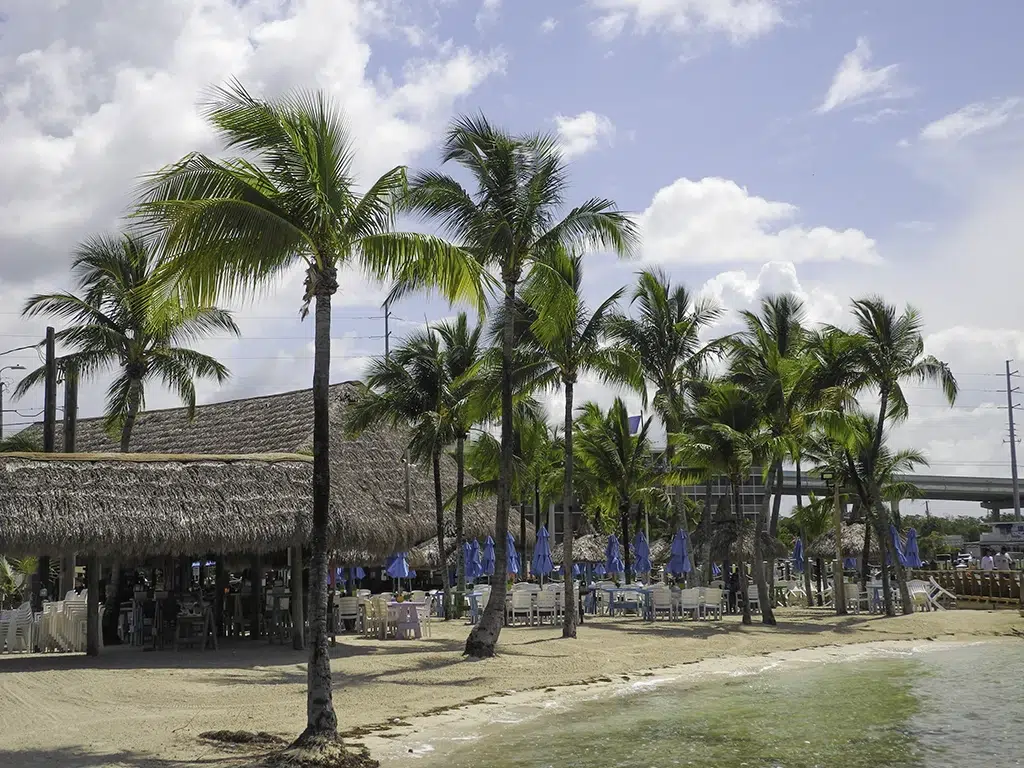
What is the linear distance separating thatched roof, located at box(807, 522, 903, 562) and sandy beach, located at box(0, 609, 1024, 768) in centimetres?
1032

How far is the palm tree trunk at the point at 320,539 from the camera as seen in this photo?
8922 mm

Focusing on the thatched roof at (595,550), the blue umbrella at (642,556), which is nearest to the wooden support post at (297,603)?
the blue umbrella at (642,556)

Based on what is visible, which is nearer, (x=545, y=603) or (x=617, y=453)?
(x=545, y=603)

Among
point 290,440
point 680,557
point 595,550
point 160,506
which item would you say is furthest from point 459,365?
point 595,550

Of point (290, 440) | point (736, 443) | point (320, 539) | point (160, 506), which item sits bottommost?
point (320, 539)

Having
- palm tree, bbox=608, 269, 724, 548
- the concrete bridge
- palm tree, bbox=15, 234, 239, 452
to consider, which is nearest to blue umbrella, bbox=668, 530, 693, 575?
palm tree, bbox=608, 269, 724, 548

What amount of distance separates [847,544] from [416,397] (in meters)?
17.3

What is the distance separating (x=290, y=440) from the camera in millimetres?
26469

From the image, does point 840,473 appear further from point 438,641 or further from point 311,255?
point 311,255

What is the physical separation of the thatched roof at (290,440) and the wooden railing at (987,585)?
13.8 metres

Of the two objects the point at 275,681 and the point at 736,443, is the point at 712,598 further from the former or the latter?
the point at 275,681

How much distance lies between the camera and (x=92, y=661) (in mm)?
15242

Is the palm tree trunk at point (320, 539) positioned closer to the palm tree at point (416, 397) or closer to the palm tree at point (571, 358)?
the palm tree at point (571, 358)

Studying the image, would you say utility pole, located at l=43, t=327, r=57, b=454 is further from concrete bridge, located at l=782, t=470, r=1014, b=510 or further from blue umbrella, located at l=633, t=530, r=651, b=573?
concrete bridge, located at l=782, t=470, r=1014, b=510
